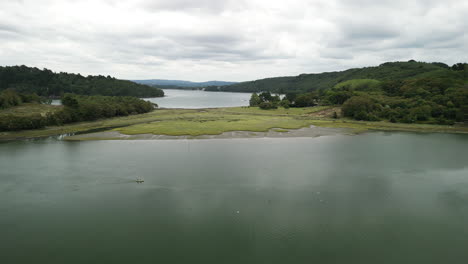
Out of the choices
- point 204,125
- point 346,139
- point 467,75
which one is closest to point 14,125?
point 204,125

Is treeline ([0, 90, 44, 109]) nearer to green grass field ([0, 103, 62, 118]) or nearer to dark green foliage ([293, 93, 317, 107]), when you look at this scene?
green grass field ([0, 103, 62, 118])

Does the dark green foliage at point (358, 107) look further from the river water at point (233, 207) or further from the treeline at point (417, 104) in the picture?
the river water at point (233, 207)

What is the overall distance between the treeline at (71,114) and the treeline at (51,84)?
3669 inches

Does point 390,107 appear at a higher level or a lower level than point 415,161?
higher

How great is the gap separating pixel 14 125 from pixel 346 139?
63.0 meters

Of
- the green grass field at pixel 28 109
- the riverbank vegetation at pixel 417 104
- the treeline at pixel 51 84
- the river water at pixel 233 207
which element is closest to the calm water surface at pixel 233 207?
the river water at pixel 233 207

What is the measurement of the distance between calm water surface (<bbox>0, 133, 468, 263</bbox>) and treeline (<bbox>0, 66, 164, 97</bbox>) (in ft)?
500

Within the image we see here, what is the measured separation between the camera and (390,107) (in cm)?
8000

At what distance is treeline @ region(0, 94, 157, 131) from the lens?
5544 centimetres

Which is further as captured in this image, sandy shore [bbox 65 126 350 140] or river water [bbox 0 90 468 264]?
sandy shore [bbox 65 126 350 140]

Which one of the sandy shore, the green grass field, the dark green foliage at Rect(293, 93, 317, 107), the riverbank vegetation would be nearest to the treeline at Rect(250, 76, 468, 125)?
the riverbank vegetation

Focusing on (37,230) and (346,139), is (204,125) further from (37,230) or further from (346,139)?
(37,230)

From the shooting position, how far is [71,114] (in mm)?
68125

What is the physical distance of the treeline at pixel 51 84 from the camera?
163 m
